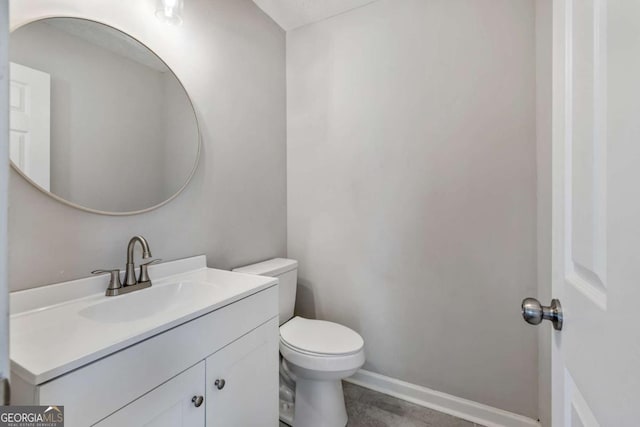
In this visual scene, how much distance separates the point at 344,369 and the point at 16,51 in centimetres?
171

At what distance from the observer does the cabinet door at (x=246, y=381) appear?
0.87 meters

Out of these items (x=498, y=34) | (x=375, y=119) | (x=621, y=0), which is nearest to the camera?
(x=621, y=0)

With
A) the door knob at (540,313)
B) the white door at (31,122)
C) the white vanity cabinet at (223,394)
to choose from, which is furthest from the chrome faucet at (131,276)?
the door knob at (540,313)

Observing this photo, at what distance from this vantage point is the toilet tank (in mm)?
1565

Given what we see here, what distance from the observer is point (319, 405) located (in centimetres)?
136

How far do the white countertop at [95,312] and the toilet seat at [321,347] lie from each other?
46cm

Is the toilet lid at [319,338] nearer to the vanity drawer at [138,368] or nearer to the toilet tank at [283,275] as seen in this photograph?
the toilet tank at [283,275]

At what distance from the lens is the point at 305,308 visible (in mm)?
1958

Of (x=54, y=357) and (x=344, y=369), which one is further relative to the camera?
(x=344, y=369)

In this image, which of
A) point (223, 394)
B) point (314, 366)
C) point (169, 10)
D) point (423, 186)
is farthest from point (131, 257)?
point (423, 186)

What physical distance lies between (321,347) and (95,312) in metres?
0.94

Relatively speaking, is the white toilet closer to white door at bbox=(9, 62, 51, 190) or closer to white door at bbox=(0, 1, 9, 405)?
white door at bbox=(9, 62, 51, 190)

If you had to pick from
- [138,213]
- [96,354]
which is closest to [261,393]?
Answer: [96,354]

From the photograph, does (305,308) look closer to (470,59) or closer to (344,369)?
(344,369)
